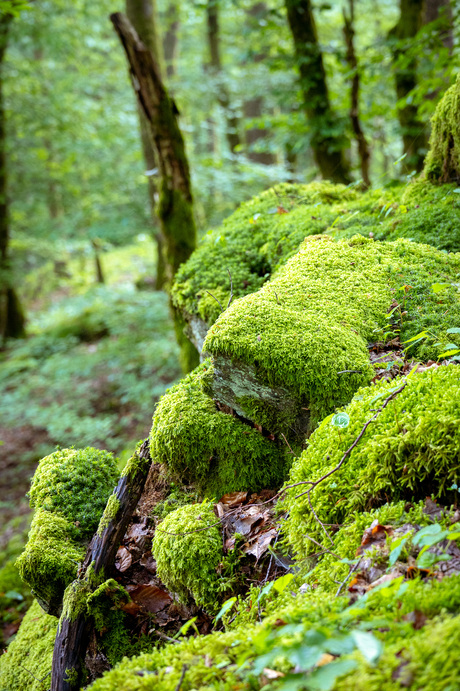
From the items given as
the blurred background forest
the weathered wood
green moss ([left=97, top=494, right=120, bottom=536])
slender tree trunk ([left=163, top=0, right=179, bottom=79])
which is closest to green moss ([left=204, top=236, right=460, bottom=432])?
the weathered wood

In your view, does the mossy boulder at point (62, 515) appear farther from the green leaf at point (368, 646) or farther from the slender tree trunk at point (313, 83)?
the slender tree trunk at point (313, 83)

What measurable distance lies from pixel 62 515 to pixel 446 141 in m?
4.34

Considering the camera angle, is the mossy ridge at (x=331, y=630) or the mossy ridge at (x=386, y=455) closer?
the mossy ridge at (x=331, y=630)

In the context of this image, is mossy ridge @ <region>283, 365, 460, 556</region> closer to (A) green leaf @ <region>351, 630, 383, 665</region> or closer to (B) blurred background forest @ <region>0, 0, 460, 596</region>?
(A) green leaf @ <region>351, 630, 383, 665</region>

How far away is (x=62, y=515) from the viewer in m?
3.17

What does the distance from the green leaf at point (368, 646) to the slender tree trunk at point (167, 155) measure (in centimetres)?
542

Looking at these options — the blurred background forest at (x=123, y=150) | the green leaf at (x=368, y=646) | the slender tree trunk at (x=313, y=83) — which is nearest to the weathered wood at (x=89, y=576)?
the green leaf at (x=368, y=646)

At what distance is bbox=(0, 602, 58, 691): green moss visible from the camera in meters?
3.01

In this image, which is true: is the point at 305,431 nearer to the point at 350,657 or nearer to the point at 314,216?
the point at 350,657

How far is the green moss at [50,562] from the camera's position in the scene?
2842 millimetres

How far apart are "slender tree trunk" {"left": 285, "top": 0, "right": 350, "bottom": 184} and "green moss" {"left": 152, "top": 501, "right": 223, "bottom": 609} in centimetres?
703

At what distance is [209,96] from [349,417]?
41.7ft

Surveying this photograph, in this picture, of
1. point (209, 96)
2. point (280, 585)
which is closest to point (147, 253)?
point (209, 96)

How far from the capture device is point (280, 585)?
163cm
